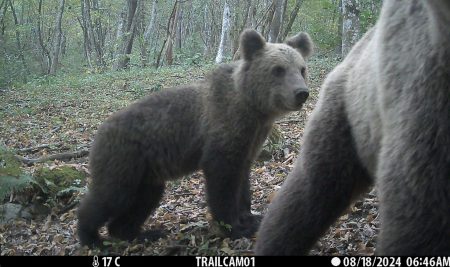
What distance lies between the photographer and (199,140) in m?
6.32

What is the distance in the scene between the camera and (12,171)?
21.8 feet

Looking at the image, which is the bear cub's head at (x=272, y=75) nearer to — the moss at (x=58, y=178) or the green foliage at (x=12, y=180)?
the green foliage at (x=12, y=180)

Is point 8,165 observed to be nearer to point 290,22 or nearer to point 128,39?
point 290,22

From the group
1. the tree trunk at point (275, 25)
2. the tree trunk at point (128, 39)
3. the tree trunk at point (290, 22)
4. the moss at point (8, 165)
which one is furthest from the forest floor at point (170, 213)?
the tree trunk at point (128, 39)

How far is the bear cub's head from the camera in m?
6.33

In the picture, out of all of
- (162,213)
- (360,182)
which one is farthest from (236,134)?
(360,182)

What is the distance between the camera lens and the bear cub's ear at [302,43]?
7051 millimetres

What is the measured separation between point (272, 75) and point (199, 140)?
1226 millimetres

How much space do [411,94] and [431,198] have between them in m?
0.60

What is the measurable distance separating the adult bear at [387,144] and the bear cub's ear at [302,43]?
284 centimetres

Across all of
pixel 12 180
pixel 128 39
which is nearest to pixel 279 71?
pixel 12 180

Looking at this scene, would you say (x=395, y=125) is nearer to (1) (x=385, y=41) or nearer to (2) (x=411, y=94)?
(2) (x=411, y=94)

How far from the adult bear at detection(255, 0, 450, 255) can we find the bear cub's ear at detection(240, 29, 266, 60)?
2516 mm

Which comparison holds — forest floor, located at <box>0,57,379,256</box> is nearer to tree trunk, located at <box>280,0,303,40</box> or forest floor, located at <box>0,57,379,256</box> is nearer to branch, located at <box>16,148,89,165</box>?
branch, located at <box>16,148,89,165</box>
